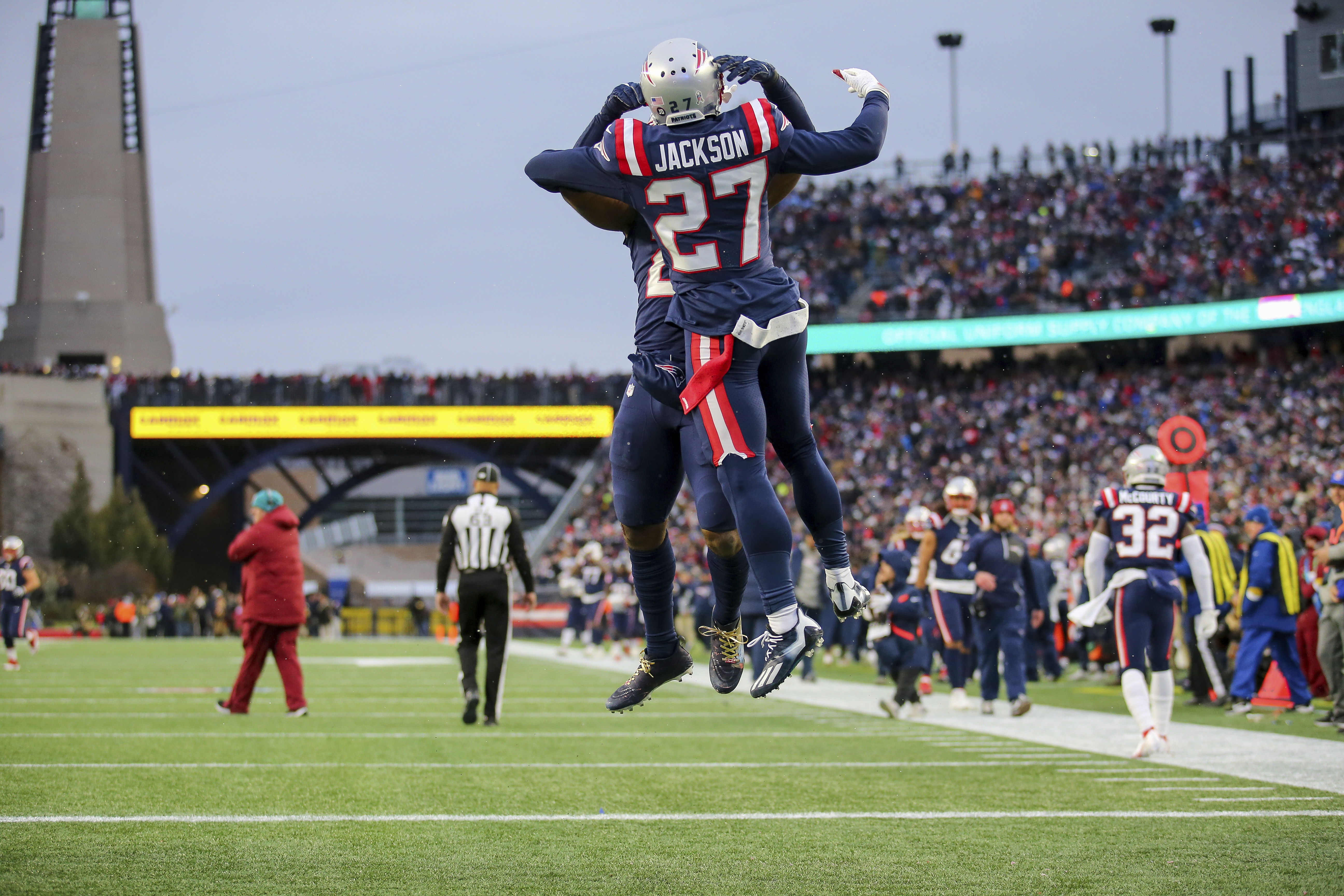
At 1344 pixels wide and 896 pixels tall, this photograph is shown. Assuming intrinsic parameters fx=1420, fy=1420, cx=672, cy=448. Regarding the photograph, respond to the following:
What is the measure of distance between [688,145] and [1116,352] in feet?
106

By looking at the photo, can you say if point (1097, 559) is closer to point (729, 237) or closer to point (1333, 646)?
point (1333, 646)

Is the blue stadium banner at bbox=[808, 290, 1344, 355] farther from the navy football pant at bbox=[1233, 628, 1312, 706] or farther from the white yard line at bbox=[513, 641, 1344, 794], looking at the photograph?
the navy football pant at bbox=[1233, 628, 1312, 706]

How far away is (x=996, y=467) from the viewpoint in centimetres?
3081

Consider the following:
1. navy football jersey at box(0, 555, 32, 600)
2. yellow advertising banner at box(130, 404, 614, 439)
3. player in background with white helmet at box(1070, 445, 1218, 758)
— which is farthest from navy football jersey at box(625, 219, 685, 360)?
yellow advertising banner at box(130, 404, 614, 439)

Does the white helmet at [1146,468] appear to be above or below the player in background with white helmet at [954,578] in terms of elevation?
above

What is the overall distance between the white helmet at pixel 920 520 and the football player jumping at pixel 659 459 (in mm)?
7672

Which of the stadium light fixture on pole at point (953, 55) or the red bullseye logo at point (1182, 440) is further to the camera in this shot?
the stadium light fixture on pole at point (953, 55)

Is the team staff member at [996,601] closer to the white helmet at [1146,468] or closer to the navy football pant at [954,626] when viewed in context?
the navy football pant at [954,626]

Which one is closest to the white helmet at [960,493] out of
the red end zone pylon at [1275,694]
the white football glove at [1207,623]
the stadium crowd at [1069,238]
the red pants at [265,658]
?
the red end zone pylon at [1275,694]

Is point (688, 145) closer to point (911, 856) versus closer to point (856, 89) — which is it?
point (856, 89)

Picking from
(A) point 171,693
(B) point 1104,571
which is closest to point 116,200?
(A) point 171,693

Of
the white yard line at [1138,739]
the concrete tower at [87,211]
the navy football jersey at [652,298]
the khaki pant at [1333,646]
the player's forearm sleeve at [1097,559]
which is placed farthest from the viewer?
the concrete tower at [87,211]

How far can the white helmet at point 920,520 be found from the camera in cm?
1262

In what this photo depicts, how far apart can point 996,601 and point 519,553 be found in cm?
429
